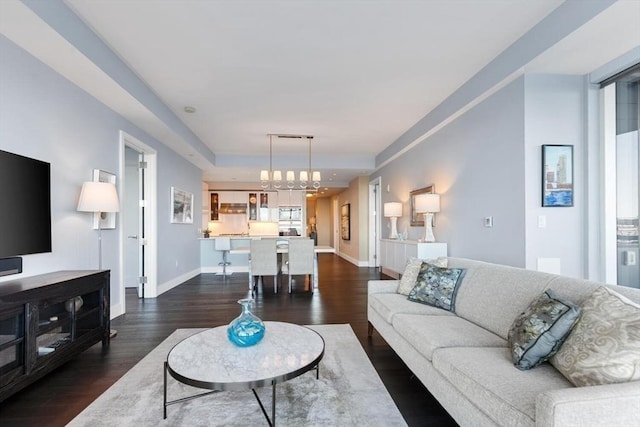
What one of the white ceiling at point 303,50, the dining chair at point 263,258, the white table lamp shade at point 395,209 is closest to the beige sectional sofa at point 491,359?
the white ceiling at point 303,50

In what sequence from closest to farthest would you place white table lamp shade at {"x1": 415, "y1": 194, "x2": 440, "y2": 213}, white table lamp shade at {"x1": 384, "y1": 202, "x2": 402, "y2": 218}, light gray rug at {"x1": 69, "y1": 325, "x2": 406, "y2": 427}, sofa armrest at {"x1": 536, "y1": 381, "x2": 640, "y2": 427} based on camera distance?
sofa armrest at {"x1": 536, "y1": 381, "x2": 640, "y2": 427} → light gray rug at {"x1": 69, "y1": 325, "x2": 406, "y2": 427} → white table lamp shade at {"x1": 415, "y1": 194, "x2": 440, "y2": 213} → white table lamp shade at {"x1": 384, "y1": 202, "x2": 402, "y2": 218}

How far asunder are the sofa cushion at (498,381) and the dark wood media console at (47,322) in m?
Answer: 2.55

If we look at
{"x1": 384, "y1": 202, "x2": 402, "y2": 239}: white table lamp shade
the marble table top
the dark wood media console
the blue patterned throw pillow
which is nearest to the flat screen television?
the dark wood media console

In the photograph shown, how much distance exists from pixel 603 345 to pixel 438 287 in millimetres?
1482

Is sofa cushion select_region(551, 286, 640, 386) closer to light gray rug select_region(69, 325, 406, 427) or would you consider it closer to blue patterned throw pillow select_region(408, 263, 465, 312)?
light gray rug select_region(69, 325, 406, 427)

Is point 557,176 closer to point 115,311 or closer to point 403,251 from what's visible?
point 403,251

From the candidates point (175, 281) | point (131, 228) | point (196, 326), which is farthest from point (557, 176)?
point (131, 228)

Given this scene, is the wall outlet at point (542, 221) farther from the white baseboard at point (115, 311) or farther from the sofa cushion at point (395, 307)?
the white baseboard at point (115, 311)

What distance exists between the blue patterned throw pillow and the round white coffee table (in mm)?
1106

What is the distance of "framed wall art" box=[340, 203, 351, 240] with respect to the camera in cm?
1077

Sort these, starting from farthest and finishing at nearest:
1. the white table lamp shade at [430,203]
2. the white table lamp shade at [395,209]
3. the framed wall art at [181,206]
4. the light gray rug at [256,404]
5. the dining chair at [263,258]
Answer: the white table lamp shade at [395,209]
the framed wall art at [181,206]
the dining chair at [263,258]
the white table lamp shade at [430,203]
the light gray rug at [256,404]

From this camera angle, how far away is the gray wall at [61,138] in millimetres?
2473

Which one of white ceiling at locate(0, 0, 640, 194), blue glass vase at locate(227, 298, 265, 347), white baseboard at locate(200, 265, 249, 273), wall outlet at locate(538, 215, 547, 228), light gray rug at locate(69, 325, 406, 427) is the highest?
white ceiling at locate(0, 0, 640, 194)

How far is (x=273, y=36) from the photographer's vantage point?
2.85 m
